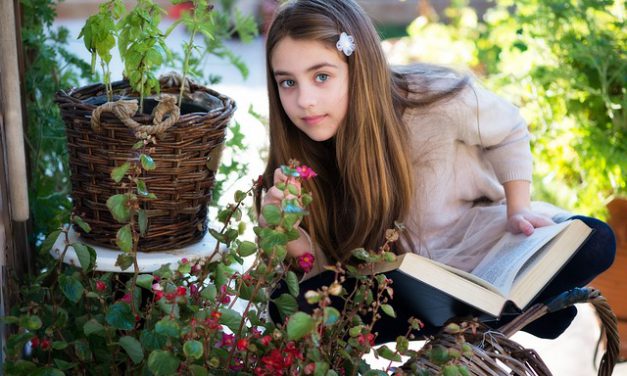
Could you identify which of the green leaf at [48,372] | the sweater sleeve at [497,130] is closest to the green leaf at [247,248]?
the green leaf at [48,372]

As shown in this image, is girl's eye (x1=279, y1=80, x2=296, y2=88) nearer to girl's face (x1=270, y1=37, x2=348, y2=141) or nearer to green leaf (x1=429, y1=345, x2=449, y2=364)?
girl's face (x1=270, y1=37, x2=348, y2=141)

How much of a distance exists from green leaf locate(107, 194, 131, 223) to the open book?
41cm

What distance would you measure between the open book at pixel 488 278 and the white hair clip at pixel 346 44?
0.50 meters

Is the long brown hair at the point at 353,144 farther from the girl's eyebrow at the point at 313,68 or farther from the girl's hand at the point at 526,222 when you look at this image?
the girl's hand at the point at 526,222

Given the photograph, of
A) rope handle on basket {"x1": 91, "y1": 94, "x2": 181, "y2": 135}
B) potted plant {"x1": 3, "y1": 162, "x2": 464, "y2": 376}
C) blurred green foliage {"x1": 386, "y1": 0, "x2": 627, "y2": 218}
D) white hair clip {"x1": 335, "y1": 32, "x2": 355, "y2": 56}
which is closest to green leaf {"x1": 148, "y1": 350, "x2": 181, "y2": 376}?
potted plant {"x1": 3, "y1": 162, "x2": 464, "y2": 376}

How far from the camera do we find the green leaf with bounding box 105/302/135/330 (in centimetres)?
136

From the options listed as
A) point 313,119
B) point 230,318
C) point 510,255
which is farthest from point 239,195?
point 510,255

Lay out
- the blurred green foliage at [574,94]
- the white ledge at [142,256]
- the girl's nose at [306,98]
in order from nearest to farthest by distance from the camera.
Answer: the white ledge at [142,256] → the girl's nose at [306,98] → the blurred green foliage at [574,94]

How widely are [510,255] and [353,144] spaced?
0.41 m

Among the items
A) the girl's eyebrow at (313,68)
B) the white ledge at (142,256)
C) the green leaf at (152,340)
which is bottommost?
the white ledge at (142,256)

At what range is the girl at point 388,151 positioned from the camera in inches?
70.0

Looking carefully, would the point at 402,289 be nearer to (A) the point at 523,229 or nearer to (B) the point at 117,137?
(A) the point at 523,229

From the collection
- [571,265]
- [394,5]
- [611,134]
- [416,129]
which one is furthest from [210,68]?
[571,265]

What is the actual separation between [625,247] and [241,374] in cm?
158
